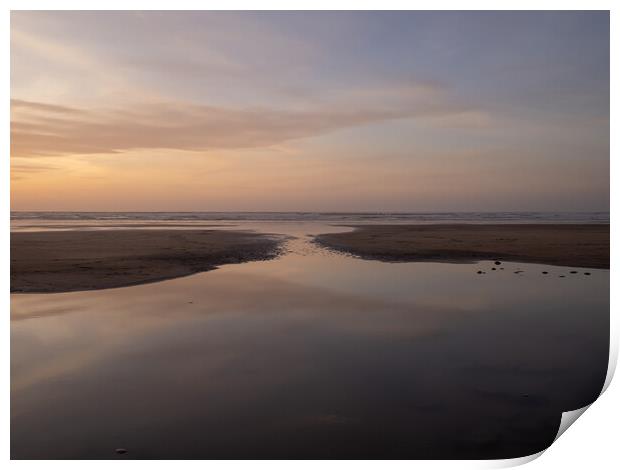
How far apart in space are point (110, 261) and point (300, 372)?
11.8 metres

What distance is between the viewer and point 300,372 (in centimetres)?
568

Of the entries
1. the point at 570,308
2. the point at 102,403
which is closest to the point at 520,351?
the point at 570,308

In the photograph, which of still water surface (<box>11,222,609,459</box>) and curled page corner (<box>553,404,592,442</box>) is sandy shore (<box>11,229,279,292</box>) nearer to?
still water surface (<box>11,222,609,459</box>)

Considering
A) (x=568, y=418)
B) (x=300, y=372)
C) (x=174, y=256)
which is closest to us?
(x=568, y=418)

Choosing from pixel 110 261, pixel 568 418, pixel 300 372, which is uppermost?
pixel 110 261

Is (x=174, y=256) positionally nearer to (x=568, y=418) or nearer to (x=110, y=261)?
(x=110, y=261)

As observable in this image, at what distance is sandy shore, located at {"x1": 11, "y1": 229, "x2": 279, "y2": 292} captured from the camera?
39.2 feet

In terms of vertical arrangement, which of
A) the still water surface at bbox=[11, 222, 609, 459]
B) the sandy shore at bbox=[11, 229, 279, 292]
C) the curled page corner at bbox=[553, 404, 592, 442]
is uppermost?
the sandy shore at bbox=[11, 229, 279, 292]

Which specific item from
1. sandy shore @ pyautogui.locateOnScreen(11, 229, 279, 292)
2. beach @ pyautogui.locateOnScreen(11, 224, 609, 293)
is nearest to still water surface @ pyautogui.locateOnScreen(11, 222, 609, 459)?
sandy shore @ pyautogui.locateOnScreen(11, 229, 279, 292)

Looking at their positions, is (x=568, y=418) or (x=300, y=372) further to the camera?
(x=300, y=372)

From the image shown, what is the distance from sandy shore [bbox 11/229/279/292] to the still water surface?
4.93ft

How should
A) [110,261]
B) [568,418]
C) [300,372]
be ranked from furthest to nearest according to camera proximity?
[110,261] < [300,372] < [568,418]

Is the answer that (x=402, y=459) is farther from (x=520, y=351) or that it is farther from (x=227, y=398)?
(x=520, y=351)

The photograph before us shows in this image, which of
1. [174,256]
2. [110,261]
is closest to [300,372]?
[110,261]
